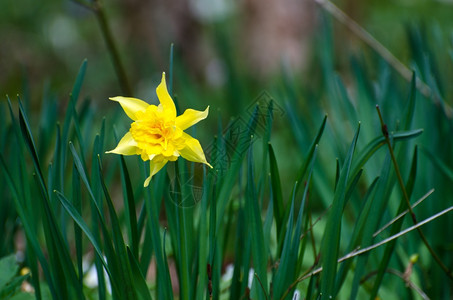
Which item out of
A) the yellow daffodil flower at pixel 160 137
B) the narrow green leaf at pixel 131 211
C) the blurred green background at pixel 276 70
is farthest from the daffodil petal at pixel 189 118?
the blurred green background at pixel 276 70

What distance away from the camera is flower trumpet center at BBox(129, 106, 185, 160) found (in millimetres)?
668

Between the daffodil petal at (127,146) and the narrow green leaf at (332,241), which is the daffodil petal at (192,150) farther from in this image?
the narrow green leaf at (332,241)

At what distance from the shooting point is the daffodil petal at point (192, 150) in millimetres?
692

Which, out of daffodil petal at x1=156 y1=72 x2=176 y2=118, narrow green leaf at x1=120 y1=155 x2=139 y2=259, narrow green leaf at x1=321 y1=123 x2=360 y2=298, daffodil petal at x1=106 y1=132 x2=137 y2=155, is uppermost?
daffodil petal at x1=156 y1=72 x2=176 y2=118

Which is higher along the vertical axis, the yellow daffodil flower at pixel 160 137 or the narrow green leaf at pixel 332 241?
the yellow daffodil flower at pixel 160 137

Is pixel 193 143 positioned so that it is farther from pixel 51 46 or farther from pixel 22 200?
pixel 51 46

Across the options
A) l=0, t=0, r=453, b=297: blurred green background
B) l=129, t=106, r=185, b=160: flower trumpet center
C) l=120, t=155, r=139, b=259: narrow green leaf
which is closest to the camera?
l=129, t=106, r=185, b=160: flower trumpet center

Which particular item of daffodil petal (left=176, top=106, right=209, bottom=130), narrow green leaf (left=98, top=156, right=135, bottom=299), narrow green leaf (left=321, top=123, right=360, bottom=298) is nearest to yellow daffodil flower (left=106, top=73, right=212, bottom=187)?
daffodil petal (left=176, top=106, right=209, bottom=130)

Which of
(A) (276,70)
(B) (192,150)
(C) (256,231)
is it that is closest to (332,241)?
(C) (256,231)

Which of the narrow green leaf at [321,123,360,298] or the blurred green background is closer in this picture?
the narrow green leaf at [321,123,360,298]

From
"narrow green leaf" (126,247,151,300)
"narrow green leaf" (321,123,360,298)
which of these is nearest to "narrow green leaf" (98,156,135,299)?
"narrow green leaf" (126,247,151,300)

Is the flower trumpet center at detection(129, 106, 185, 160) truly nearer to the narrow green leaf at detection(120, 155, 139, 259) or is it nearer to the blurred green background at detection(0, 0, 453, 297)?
the narrow green leaf at detection(120, 155, 139, 259)

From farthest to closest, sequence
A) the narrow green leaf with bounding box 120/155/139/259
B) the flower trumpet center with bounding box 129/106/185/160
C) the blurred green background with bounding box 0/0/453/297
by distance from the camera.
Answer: the blurred green background with bounding box 0/0/453/297, the narrow green leaf with bounding box 120/155/139/259, the flower trumpet center with bounding box 129/106/185/160

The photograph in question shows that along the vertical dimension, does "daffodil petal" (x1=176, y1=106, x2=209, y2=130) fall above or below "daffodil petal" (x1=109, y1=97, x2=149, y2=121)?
below
